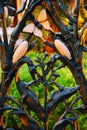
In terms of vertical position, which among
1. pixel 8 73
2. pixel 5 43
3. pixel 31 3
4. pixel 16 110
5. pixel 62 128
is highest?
pixel 31 3

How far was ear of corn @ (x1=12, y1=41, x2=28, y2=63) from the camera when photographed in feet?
4.98

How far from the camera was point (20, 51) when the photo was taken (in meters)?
1.53

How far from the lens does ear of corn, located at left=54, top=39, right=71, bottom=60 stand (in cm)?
151

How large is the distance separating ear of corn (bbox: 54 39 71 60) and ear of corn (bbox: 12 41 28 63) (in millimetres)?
120

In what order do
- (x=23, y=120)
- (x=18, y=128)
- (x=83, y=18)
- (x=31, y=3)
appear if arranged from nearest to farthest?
(x=31, y=3)
(x=23, y=120)
(x=18, y=128)
(x=83, y=18)

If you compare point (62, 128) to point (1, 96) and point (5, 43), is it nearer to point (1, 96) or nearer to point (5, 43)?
point (1, 96)

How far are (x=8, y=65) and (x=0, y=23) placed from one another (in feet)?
0.60

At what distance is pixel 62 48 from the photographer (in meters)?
1.50

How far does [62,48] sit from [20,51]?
165 millimetres

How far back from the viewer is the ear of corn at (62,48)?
1.51 m

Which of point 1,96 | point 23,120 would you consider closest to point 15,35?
point 1,96

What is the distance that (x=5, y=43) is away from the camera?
1.55 m

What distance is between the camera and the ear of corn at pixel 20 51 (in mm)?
1519

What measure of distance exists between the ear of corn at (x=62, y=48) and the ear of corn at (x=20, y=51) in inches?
4.7
